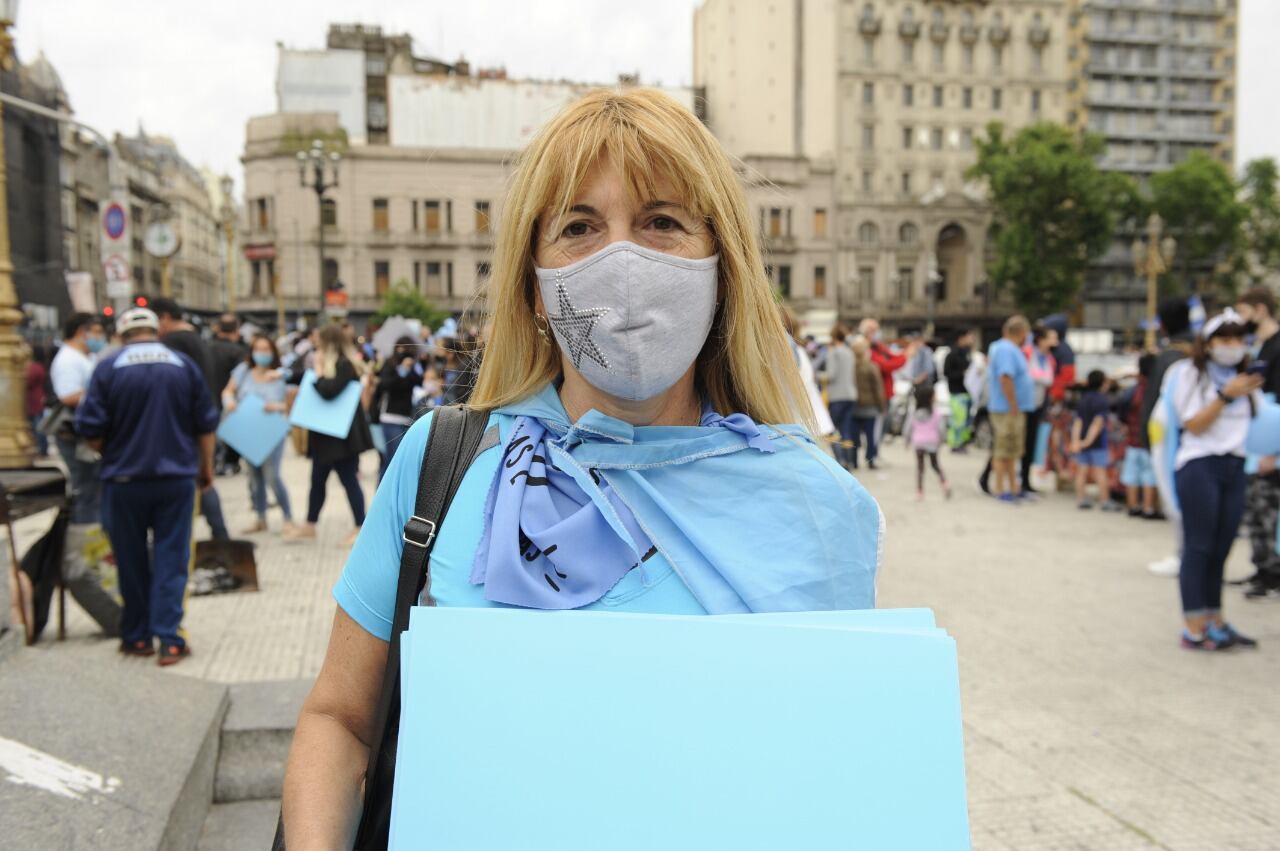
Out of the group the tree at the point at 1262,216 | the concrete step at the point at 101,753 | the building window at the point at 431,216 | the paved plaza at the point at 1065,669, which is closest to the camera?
the concrete step at the point at 101,753

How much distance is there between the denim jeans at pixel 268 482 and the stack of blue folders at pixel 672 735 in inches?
337

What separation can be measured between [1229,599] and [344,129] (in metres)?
57.4

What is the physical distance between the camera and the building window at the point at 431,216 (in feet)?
184

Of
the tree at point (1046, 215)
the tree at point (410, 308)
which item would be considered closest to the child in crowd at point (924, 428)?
the tree at point (410, 308)

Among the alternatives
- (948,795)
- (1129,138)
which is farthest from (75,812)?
(1129,138)

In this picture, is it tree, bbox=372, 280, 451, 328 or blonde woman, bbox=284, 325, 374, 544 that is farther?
tree, bbox=372, 280, 451, 328

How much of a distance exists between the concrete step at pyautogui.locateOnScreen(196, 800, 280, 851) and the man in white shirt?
3046 mm

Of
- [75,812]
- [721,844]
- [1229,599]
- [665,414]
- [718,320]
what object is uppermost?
[718,320]

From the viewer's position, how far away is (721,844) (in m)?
1.08

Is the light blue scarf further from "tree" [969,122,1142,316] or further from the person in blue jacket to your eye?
"tree" [969,122,1142,316]

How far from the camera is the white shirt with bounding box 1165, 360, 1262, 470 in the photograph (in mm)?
5832

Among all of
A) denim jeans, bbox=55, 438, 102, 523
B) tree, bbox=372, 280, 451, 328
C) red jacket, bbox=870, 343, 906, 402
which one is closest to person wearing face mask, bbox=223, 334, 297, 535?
denim jeans, bbox=55, 438, 102, 523

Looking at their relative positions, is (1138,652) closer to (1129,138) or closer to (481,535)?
(481,535)

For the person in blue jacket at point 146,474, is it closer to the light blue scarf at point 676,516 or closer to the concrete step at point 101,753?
the concrete step at point 101,753
